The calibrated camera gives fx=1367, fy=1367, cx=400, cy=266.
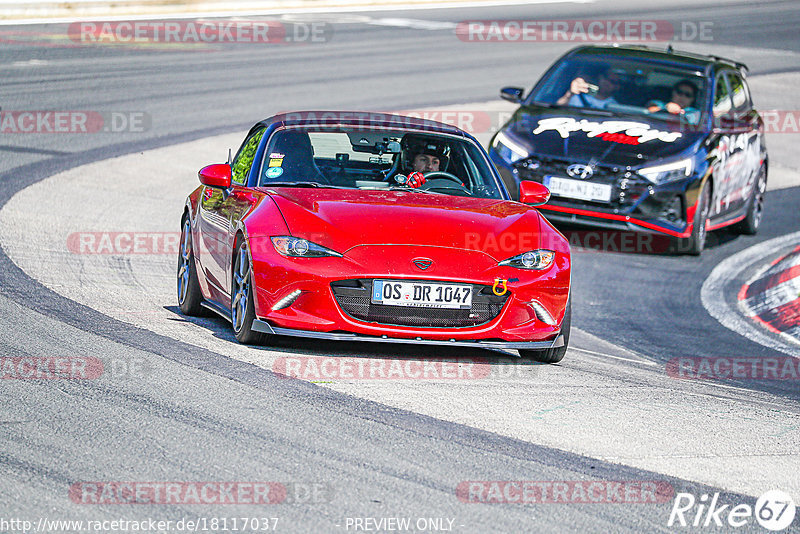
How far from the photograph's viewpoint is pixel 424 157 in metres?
8.56

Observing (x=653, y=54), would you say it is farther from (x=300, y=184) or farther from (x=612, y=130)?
(x=300, y=184)

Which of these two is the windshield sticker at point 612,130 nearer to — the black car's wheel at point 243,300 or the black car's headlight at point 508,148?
the black car's headlight at point 508,148

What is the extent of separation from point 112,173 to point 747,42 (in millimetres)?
20589

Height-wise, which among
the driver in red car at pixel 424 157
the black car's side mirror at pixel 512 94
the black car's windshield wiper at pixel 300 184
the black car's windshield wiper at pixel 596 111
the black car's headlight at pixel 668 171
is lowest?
the black car's headlight at pixel 668 171

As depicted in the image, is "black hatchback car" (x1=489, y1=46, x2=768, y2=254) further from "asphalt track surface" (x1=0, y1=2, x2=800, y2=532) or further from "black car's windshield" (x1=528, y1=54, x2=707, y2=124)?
"asphalt track surface" (x1=0, y1=2, x2=800, y2=532)

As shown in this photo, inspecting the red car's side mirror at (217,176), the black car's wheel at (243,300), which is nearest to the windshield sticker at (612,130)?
the red car's side mirror at (217,176)

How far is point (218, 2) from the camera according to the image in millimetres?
30578

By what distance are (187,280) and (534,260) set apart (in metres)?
2.42

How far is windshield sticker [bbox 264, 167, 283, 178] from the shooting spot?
833 centimetres

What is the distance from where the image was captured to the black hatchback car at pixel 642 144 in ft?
42.0

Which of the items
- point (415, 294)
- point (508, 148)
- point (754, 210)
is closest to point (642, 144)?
point (508, 148)

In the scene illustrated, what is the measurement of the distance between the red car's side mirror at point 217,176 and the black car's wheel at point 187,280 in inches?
25.7

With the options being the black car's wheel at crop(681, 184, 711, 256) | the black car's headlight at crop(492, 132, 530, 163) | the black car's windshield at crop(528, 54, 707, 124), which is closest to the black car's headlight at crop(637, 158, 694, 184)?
the black car's wheel at crop(681, 184, 711, 256)

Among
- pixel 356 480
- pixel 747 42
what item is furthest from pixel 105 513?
pixel 747 42
